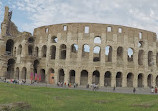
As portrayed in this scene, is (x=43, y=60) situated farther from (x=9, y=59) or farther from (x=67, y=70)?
(x=9, y=59)

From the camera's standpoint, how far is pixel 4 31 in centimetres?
3988

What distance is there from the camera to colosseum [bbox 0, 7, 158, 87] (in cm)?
3250

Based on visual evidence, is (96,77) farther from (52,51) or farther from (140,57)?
(52,51)

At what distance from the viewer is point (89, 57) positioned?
3259 centimetres

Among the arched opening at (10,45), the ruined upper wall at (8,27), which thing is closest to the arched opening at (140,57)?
the arched opening at (10,45)

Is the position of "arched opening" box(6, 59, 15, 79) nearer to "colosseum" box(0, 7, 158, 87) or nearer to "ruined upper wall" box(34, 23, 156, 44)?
"colosseum" box(0, 7, 158, 87)

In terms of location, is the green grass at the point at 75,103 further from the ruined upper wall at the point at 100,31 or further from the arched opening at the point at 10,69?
the arched opening at the point at 10,69

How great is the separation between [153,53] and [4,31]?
33.4 meters

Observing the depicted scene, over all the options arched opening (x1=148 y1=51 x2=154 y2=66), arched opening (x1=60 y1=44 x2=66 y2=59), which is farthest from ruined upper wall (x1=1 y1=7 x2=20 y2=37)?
arched opening (x1=148 y1=51 x2=154 y2=66)

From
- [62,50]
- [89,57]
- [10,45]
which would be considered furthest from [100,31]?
[10,45]

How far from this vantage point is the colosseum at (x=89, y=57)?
3250 cm

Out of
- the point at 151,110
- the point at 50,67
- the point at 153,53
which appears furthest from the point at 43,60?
the point at 151,110

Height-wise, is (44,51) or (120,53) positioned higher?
(44,51)

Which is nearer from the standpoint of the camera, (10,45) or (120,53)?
(120,53)
